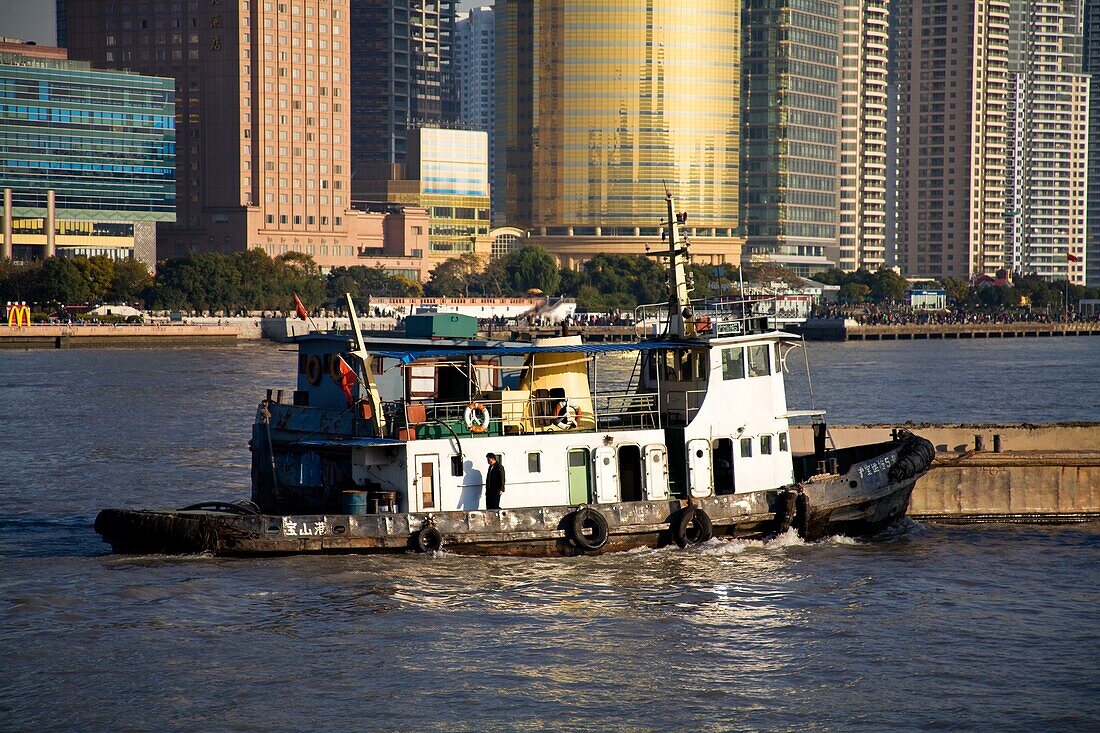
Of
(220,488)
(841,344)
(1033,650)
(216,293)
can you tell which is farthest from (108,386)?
(841,344)

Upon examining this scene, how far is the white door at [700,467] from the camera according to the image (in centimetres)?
3512

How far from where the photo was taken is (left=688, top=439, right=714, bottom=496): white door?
3512cm

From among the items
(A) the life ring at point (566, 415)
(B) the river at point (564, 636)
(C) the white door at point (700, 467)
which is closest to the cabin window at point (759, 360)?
(C) the white door at point (700, 467)

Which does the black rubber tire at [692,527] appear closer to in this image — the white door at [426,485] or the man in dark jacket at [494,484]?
the man in dark jacket at [494,484]

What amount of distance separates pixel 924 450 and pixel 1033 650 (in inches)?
410

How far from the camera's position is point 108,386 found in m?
89.7

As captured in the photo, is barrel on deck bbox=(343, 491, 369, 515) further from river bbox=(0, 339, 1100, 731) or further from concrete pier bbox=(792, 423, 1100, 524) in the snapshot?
concrete pier bbox=(792, 423, 1100, 524)

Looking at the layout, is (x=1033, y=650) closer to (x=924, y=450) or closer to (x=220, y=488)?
(x=924, y=450)

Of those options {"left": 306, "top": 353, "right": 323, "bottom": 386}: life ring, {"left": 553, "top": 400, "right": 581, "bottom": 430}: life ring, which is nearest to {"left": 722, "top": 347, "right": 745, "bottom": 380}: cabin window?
{"left": 553, "top": 400, "right": 581, "bottom": 430}: life ring

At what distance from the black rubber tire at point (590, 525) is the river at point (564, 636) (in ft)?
1.57

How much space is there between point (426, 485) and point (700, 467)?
6470 millimetres

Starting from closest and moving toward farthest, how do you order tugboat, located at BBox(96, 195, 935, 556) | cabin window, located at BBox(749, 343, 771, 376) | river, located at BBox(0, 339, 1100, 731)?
river, located at BBox(0, 339, 1100, 731)
tugboat, located at BBox(96, 195, 935, 556)
cabin window, located at BBox(749, 343, 771, 376)

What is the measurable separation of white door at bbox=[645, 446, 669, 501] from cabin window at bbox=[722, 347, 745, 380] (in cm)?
257

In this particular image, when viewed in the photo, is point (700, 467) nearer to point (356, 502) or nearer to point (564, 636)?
point (564, 636)
